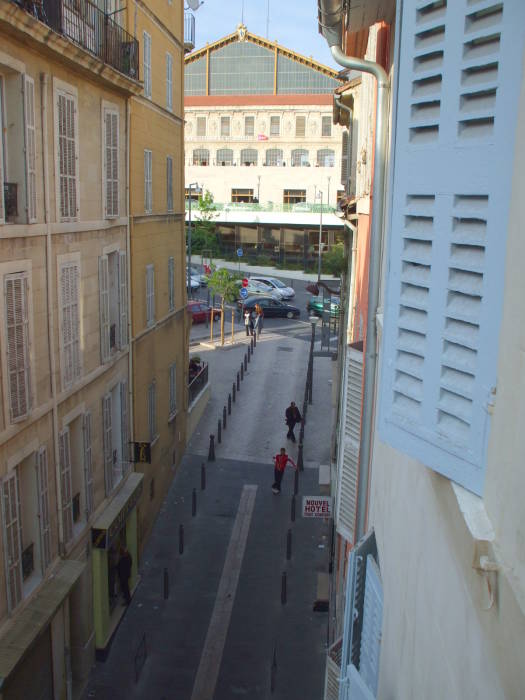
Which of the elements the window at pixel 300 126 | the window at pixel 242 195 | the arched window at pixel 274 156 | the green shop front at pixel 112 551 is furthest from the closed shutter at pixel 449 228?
the window at pixel 242 195

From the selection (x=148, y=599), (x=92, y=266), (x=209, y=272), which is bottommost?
(x=148, y=599)

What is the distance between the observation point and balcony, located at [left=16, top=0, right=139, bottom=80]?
10.8 meters

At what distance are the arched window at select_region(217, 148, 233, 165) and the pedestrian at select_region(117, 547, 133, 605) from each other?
59147 mm

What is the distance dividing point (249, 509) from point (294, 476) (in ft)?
7.02

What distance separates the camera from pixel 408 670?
4043 mm

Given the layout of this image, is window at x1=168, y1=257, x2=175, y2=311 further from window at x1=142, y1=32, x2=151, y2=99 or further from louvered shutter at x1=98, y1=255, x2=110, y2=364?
louvered shutter at x1=98, y1=255, x2=110, y2=364

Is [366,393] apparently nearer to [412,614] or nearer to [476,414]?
[412,614]

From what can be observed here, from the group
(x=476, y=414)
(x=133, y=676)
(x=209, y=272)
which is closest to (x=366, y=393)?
(x=476, y=414)

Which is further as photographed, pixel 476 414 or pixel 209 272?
pixel 209 272

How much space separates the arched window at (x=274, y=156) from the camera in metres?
69.1

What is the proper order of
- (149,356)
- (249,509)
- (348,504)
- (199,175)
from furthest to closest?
(199,175)
(249,509)
(149,356)
(348,504)

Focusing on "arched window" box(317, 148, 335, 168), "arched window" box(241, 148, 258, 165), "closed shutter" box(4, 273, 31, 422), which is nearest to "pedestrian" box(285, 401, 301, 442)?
"closed shutter" box(4, 273, 31, 422)

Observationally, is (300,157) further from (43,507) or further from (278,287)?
(43,507)

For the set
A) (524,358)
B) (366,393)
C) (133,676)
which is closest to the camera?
(524,358)
